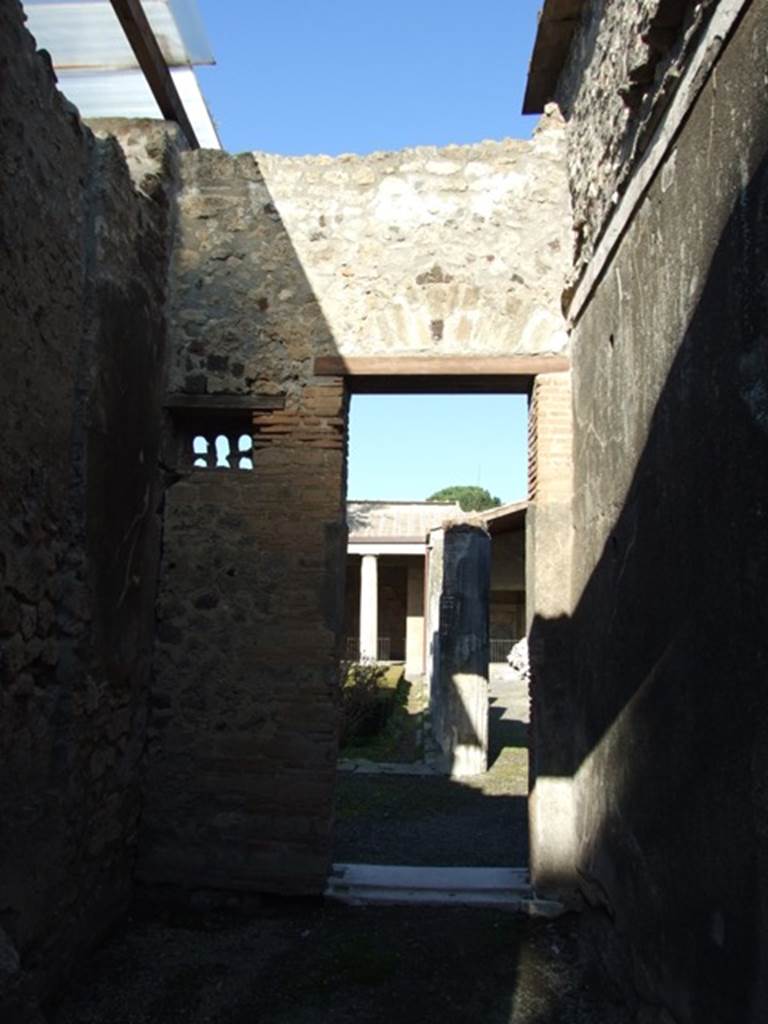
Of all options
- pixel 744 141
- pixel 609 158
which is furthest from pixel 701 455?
pixel 609 158

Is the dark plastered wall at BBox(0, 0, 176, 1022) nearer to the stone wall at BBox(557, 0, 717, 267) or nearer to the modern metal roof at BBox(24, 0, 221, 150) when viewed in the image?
the modern metal roof at BBox(24, 0, 221, 150)

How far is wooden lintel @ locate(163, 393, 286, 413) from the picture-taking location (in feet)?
15.0

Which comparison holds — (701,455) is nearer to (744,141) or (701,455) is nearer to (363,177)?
(744,141)

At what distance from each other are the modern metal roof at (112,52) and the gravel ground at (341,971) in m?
4.65

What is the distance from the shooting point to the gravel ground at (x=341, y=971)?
10.5ft

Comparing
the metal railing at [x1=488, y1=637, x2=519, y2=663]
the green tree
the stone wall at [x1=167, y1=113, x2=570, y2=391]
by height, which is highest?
the green tree

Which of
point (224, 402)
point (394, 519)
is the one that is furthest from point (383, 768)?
point (394, 519)

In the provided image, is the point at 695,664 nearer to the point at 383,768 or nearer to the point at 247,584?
the point at 247,584

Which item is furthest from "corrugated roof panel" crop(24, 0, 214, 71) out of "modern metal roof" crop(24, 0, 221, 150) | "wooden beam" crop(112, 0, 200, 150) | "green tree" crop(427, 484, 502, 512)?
"green tree" crop(427, 484, 502, 512)

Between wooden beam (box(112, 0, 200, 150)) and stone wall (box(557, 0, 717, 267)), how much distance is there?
230 centimetres

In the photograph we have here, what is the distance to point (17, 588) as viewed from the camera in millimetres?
3045

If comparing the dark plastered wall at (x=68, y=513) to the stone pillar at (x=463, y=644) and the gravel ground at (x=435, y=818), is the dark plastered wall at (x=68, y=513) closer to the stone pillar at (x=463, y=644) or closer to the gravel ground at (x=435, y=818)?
the gravel ground at (x=435, y=818)

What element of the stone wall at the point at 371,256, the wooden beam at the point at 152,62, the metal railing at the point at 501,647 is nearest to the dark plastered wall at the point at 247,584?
the stone wall at the point at 371,256

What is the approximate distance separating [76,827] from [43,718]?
0.58m
